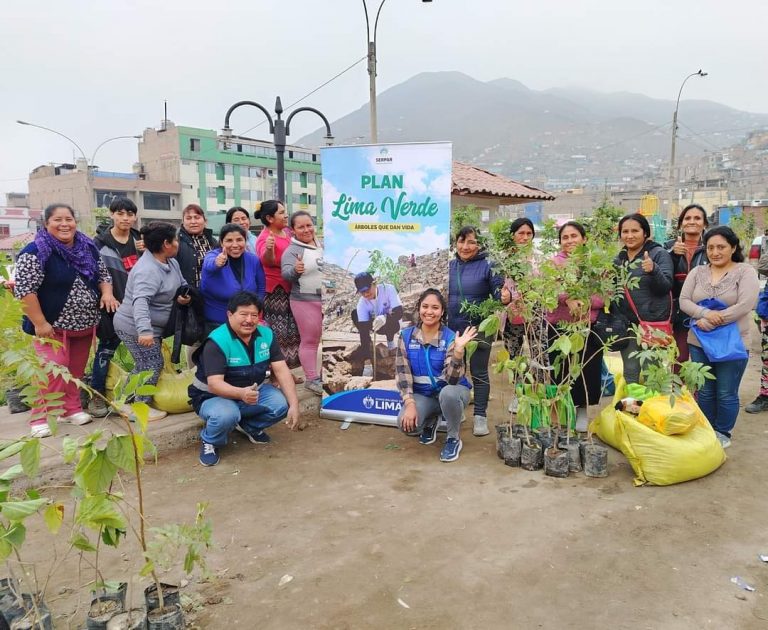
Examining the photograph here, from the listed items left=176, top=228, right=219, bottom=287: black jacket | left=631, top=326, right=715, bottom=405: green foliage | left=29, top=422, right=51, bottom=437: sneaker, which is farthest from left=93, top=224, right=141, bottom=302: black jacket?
left=631, top=326, right=715, bottom=405: green foliage

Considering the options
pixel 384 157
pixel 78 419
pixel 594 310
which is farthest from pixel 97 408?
pixel 594 310

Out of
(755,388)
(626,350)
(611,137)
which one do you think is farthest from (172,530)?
(611,137)

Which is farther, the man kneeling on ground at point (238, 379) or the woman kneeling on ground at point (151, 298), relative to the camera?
the woman kneeling on ground at point (151, 298)

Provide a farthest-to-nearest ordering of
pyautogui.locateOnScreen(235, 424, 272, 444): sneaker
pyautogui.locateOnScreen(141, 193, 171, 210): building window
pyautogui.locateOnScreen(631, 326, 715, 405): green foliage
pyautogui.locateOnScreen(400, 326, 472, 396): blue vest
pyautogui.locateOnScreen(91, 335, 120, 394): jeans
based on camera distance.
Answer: pyautogui.locateOnScreen(141, 193, 171, 210): building window, pyautogui.locateOnScreen(91, 335, 120, 394): jeans, pyautogui.locateOnScreen(235, 424, 272, 444): sneaker, pyautogui.locateOnScreen(400, 326, 472, 396): blue vest, pyautogui.locateOnScreen(631, 326, 715, 405): green foliage

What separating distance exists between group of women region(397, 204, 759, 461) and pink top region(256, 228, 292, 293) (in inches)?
54.3

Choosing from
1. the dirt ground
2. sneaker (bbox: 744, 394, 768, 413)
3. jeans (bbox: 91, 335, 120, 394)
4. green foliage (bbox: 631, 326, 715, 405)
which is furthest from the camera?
sneaker (bbox: 744, 394, 768, 413)

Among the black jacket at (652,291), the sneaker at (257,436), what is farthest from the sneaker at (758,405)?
the sneaker at (257,436)

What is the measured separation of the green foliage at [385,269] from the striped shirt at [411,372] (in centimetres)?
52

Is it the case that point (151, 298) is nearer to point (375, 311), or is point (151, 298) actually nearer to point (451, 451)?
point (375, 311)

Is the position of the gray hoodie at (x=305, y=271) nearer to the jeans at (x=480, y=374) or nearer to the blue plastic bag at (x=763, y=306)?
the jeans at (x=480, y=374)

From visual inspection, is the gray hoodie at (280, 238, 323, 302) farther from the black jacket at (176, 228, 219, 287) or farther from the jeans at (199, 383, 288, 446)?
the jeans at (199, 383, 288, 446)

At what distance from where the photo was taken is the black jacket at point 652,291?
3904 millimetres

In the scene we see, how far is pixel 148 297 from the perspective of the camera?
3889 millimetres

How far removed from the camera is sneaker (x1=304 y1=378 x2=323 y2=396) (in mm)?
4887
